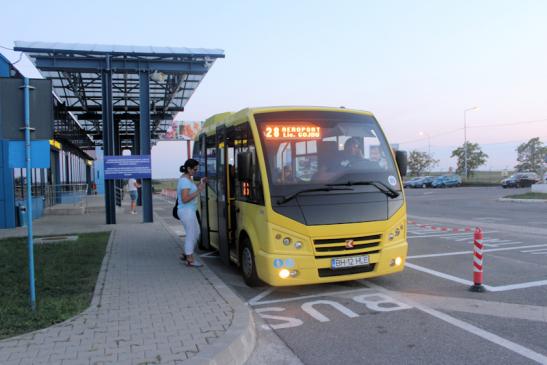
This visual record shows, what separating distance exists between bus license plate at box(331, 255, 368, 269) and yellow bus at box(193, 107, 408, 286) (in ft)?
0.04

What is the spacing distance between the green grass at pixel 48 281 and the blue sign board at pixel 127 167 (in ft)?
13.1

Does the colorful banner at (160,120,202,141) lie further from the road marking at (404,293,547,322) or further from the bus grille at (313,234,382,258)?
the road marking at (404,293,547,322)

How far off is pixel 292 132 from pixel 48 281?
4.23 m

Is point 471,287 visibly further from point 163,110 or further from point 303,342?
point 163,110

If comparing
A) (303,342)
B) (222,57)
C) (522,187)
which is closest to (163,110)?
(222,57)

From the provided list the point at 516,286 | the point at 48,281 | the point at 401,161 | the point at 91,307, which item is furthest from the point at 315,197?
the point at 48,281

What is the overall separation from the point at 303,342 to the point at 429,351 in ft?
3.92

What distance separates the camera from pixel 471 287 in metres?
6.42

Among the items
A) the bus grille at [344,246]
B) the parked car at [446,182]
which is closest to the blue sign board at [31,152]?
the bus grille at [344,246]

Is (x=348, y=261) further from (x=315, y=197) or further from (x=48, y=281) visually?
(x=48, y=281)

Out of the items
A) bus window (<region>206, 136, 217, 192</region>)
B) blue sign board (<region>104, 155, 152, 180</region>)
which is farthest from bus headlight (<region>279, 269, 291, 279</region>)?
blue sign board (<region>104, 155, 152, 180</region>)

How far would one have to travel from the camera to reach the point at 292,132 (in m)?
6.65

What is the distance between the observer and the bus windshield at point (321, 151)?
635 cm

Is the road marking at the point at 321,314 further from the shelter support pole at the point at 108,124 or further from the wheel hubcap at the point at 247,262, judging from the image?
the shelter support pole at the point at 108,124
